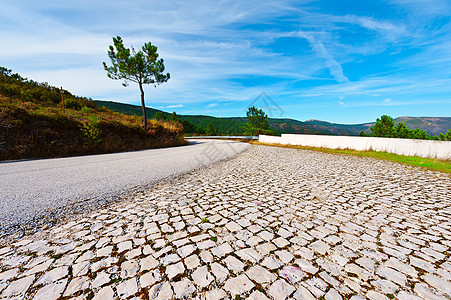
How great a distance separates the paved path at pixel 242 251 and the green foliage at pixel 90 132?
33.1 feet

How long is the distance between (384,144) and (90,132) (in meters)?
19.5

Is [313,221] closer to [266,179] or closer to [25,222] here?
[266,179]

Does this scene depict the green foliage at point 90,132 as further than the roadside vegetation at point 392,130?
No

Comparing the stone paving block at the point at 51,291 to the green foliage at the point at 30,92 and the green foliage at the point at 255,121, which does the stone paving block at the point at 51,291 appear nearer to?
the green foliage at the point at 30,92

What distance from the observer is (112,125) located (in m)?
14.1

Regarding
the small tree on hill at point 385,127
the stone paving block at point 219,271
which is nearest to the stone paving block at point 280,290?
the stone paving block at point 219,271

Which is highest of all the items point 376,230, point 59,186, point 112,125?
point 112,125

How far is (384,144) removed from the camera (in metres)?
12.7

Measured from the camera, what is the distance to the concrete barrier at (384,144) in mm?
9686

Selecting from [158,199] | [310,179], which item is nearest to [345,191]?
[310,179]

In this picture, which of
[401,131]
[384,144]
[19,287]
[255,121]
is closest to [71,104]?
[19,287]

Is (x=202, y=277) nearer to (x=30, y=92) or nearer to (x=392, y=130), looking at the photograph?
(x=30, y=92)

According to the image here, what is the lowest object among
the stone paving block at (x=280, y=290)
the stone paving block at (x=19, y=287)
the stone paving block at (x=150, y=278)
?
the stone paving block at (x=19, y=287)

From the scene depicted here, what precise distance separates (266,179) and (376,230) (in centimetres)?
327
